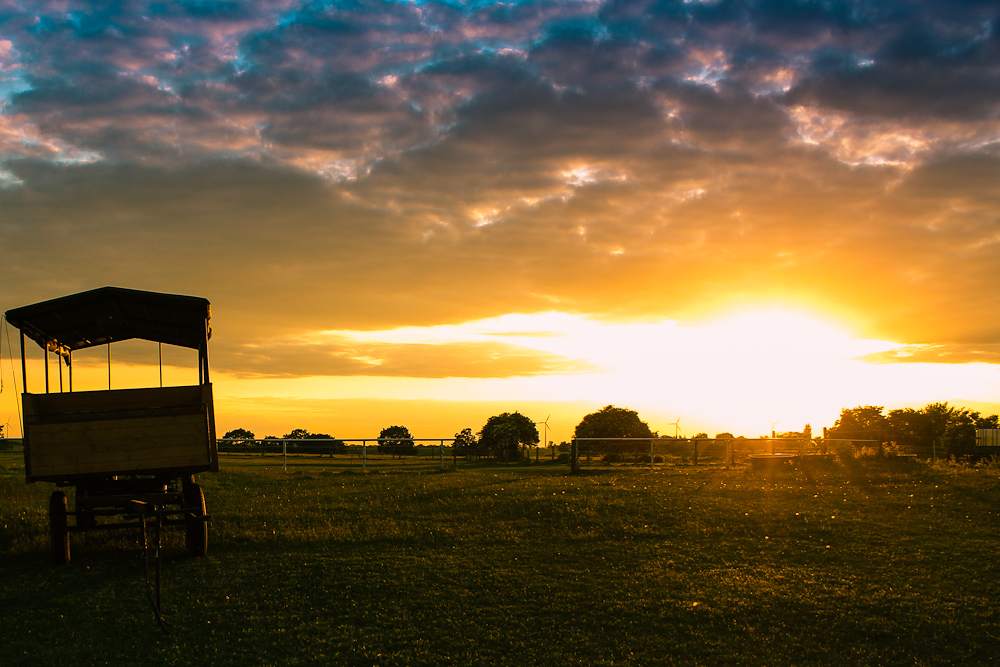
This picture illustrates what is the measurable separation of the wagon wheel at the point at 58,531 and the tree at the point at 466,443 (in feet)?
126

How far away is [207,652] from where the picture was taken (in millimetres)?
8227

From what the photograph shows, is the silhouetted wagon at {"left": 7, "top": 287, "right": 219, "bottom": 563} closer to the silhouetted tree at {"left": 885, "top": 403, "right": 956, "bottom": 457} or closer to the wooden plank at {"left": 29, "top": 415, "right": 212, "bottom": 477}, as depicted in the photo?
the wooden plank at {"left": 29, "top": 415, "right": 212, "bottom": 477}

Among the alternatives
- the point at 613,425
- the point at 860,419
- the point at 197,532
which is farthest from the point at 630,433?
the point at 197,532

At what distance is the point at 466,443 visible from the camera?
52.1 metres

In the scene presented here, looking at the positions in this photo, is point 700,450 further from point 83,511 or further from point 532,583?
point 83,511

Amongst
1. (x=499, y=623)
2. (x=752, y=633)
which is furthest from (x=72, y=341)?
(x=752, y=633)

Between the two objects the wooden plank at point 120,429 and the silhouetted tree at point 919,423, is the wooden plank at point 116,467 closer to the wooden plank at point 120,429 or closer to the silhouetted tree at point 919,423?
the wooden plank at point 120,429

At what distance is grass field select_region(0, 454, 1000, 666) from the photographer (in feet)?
27.7

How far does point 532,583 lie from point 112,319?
9.53 meters

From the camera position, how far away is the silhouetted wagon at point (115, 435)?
11773 mm

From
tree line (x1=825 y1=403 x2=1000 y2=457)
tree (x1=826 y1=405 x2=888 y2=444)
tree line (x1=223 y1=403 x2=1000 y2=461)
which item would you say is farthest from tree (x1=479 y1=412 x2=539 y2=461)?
tree (x1=826 y1=405 x2=888 y2=444)

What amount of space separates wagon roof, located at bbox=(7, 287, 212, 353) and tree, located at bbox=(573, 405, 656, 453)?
4027cm

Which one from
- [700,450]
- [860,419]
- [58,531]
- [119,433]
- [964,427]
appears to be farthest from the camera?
[860,419]

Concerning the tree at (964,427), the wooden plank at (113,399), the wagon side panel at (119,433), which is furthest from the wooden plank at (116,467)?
the tree at (964,427)
